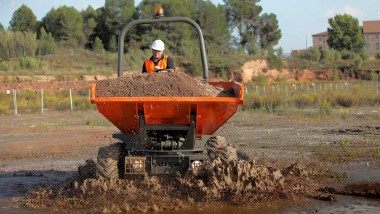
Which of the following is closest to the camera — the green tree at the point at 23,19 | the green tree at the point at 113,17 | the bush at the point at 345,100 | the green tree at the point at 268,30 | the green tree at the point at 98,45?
the bush at the point at 345,100

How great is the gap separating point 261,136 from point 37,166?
270 inches

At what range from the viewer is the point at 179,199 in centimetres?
809

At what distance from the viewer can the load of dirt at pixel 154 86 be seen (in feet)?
27.0

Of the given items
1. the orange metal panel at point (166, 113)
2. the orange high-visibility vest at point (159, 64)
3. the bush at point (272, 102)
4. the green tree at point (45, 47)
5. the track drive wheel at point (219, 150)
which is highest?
the green tree at point (45, 47)

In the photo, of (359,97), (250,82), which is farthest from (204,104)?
(250,82)

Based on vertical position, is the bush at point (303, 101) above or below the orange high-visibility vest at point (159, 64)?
below

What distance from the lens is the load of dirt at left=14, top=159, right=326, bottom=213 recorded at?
8.03 metres

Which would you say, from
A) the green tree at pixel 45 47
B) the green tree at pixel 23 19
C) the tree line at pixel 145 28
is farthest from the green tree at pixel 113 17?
the green tree at pixel 23 19

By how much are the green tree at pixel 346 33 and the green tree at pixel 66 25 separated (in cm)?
3114

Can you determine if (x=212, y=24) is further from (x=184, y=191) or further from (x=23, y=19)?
(x=184, y=191)

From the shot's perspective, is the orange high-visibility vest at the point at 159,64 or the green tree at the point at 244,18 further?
the green tree at the point at 244,18

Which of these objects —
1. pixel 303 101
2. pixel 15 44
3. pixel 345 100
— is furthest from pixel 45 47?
pixel 345 100

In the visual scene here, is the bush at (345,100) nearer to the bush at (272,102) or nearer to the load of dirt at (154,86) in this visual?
the bush at (272,102)

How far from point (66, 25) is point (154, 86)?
60.1 meters
